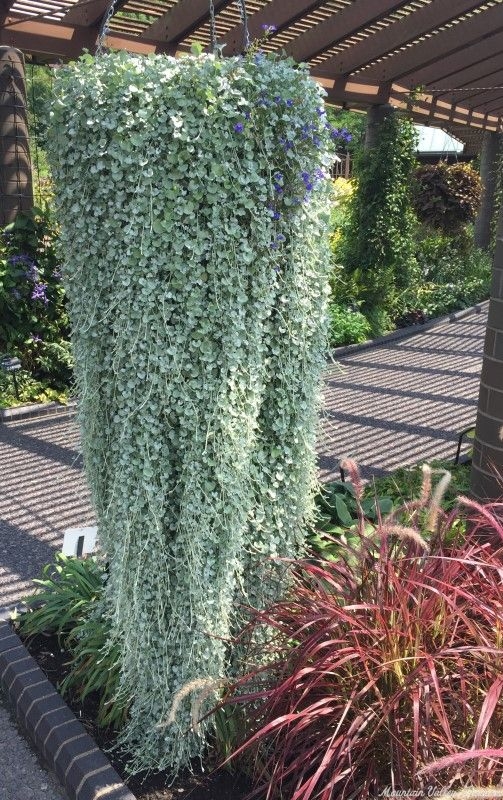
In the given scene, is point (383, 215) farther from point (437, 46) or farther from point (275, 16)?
point (275, 16)

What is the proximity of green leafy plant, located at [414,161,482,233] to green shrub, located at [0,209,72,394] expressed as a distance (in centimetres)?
512

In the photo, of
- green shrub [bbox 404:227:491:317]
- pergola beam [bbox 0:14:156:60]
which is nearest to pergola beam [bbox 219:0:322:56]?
pergola beam [bbox 0:14:156:60]

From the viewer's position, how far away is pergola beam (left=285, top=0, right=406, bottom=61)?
6.77 m

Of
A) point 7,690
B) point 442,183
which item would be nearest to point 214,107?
point 7,690

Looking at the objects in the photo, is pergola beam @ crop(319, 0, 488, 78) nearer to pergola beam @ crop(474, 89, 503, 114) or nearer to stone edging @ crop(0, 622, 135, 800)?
pergola beam @ crop(474, 89, 503, 114)

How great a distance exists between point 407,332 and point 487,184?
16.7ft

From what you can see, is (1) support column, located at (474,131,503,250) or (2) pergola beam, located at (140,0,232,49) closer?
(2) pergola beam, located at (140,0,232,49)

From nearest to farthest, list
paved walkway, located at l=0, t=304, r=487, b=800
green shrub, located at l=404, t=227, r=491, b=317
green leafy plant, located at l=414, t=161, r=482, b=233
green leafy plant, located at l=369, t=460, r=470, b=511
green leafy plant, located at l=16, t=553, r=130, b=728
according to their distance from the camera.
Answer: green leafy plant, located at l=16, t=553, r=130, b=728
paved walkway, located at l=0, t=304, r=487, b=800
green leafy plant, located at l=369, t=460, r=470, b=511
green leafy plant, located at l=414, t=161, r=482, b=233
green shrub, located at l=404, t=227, r=491, b=317

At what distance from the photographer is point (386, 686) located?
1778 millimetres

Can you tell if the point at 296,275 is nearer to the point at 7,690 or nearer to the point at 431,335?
the point at 7,690

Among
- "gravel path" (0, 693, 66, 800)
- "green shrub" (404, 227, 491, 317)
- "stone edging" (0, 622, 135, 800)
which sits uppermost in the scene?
"green shrub" (404, 227, 491, 317)

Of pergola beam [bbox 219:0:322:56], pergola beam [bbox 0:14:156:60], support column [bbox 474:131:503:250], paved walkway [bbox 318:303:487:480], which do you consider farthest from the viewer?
support column [bbox 474:131:503:250]

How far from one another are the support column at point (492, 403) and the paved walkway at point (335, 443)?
734mm

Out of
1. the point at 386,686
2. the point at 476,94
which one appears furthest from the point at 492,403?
the point at 476,94
